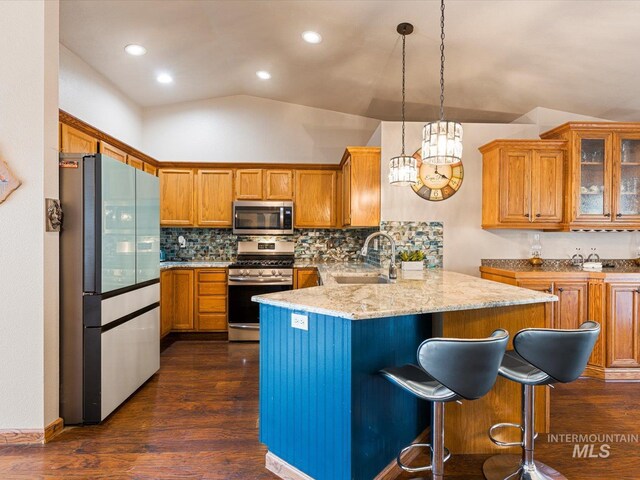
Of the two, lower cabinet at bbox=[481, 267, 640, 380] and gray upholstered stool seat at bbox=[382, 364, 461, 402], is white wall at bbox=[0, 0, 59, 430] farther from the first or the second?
lower cabinet at bbox=[481, 267, 640, 380]

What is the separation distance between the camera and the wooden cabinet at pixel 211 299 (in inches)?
180

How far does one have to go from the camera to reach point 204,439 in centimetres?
228

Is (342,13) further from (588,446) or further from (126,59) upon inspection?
(588,446)

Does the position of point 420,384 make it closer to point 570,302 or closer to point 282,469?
point 282,469

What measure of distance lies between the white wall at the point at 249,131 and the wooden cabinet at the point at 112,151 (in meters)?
1.22

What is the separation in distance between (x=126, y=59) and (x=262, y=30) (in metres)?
1.52

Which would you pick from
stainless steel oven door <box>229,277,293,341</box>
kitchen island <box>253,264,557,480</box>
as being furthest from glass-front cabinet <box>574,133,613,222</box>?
stainless steel oven door <box>229,277,293,341</box>

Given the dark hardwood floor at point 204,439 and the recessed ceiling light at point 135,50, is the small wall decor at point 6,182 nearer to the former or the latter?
the dark hardwood floor at point 204,439

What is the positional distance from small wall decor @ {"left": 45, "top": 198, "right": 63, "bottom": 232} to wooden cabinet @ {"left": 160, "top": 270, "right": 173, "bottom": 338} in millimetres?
1913

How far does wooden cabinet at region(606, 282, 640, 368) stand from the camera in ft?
10.7

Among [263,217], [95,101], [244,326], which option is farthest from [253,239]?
[95,101]

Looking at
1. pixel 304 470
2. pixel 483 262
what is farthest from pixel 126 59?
pixel 483 262

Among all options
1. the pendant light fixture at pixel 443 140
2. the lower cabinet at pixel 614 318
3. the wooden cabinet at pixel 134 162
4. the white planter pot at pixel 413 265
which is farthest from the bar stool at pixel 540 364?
the wooden cabinet at pixel 134 162

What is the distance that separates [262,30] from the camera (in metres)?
3.35
